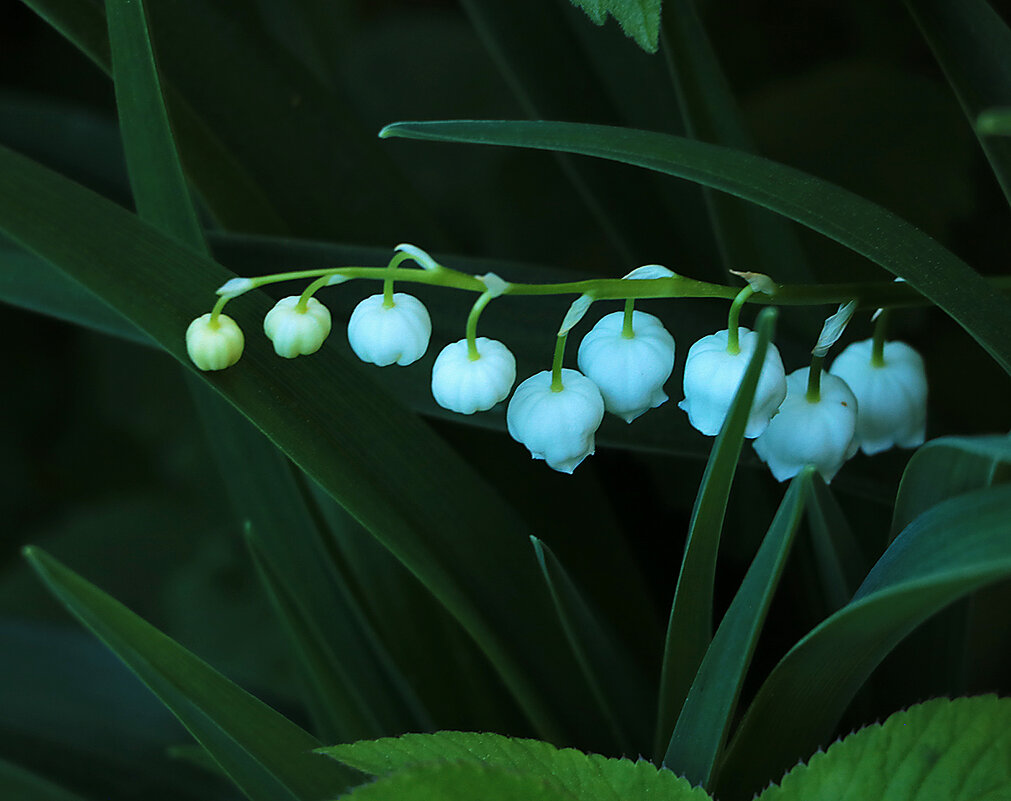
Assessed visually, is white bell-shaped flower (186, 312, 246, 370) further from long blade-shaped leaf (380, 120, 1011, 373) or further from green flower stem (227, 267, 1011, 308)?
long blade-shaped leaf (380, 120, 1011, 373)

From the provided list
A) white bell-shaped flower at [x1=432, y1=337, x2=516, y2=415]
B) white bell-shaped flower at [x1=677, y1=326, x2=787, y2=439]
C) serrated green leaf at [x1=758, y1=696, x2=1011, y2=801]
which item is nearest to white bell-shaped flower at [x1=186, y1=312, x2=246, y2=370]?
white bell-shaped flower at [x1=432, y1=337, x2=516, y2=415]

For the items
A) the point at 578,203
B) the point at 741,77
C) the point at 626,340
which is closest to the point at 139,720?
the point at 626,340

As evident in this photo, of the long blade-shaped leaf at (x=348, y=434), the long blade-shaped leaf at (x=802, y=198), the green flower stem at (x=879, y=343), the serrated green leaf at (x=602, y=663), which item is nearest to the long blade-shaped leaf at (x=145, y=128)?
the long blade-shaped leaf at (x=348, y=434)

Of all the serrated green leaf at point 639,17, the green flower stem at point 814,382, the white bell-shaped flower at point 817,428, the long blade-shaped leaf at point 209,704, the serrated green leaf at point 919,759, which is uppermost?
the serrated green leaf at point 639,17

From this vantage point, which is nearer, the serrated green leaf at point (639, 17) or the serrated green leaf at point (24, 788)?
the serrated green leaf at point (639, 17)

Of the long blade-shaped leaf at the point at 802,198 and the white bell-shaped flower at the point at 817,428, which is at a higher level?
the long blade-shaped leaf at the point at 802,198

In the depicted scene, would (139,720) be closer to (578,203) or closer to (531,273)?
(531,273)

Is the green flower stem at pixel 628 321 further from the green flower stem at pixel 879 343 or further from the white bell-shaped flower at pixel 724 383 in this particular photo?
the green flower stem at pixel 879 343

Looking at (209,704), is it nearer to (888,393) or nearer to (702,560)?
(702,560)
